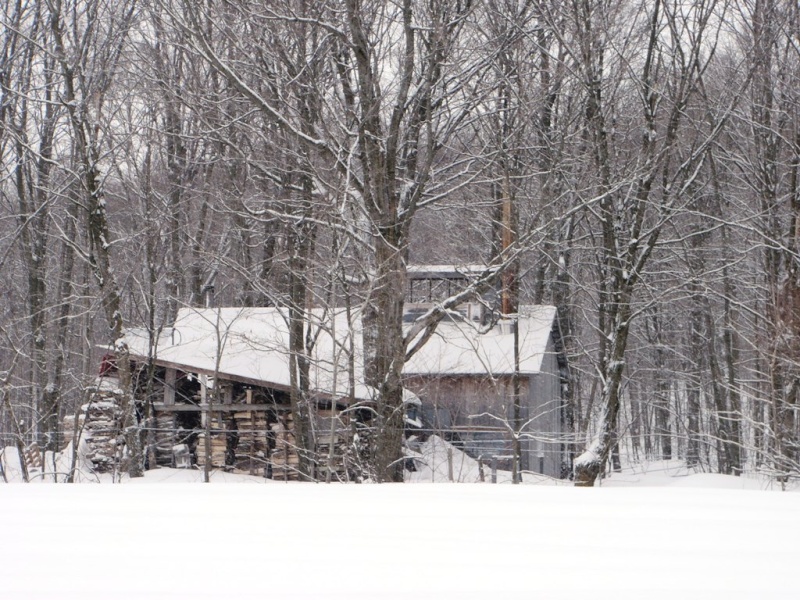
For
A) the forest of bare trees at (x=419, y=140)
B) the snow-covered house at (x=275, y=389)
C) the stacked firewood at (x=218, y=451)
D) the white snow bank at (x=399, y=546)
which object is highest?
the forest of bare trees at (x=419, y=140)

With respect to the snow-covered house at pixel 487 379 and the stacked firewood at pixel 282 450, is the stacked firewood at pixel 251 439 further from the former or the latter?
the snow-covered house at pixel 487 379

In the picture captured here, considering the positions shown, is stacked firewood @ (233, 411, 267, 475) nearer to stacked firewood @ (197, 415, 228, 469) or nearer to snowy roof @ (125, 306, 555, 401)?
stacked firewood @ (197, 415, 228, 469)

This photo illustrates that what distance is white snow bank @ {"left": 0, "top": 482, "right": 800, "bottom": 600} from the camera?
221 cm

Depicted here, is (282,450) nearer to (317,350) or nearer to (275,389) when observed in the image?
(275,389)

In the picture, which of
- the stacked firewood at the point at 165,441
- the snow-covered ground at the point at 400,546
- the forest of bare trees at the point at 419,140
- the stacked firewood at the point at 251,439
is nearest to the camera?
the snow-covered ground at the point at 400,546

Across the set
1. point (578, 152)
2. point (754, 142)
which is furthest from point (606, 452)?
point (754, 142)

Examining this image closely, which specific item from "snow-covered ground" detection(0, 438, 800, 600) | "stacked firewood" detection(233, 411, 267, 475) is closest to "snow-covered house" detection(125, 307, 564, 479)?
"stacked firewood" detection(233, 411, 267, 475)

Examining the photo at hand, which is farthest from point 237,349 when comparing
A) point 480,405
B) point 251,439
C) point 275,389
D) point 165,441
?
point 480,405

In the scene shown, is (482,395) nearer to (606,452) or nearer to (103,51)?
(606,452)

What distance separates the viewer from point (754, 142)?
17328 millimetres

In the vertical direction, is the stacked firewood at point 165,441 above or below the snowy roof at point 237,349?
below

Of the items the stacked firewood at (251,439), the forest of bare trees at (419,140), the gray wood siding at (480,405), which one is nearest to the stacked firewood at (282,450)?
the stacked firewood at (251,439)

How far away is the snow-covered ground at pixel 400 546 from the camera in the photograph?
2205 mm

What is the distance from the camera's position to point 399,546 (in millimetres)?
2613
